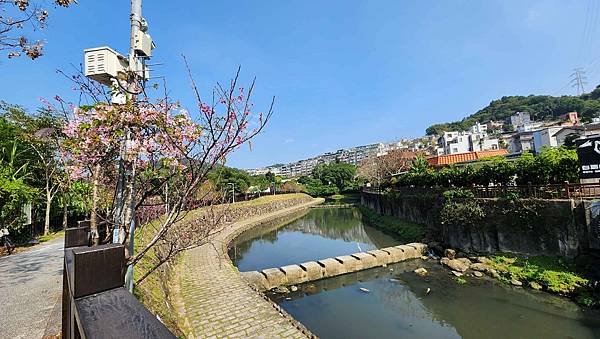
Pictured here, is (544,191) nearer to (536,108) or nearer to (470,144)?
(470,144)

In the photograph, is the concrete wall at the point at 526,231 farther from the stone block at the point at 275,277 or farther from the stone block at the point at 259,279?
the stone block at the point at 259,279

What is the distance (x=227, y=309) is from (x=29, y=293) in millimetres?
4240

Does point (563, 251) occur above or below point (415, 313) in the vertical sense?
above

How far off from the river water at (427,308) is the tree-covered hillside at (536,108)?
213 feet

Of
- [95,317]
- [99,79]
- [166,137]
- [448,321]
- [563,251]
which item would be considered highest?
[99,79]

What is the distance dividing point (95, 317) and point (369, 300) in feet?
38.7

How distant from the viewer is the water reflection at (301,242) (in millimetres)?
18828

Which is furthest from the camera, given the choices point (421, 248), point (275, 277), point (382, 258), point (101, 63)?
point (421, 248)

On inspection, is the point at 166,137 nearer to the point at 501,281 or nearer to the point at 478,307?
the point at 478,307

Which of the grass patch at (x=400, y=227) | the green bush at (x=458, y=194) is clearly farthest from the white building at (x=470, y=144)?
the green bush at (x=458, y=194)

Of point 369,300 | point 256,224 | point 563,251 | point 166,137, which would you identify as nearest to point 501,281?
point 563,251

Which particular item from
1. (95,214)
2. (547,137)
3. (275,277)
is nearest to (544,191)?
(275,277)

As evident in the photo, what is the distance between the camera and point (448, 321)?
31.1 feet

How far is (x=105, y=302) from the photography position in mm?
970
